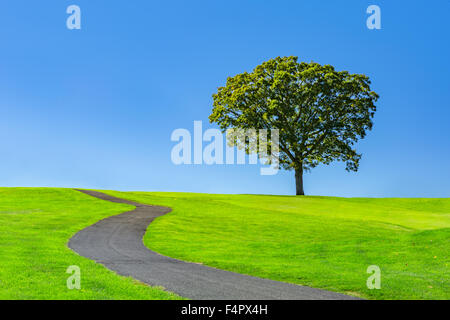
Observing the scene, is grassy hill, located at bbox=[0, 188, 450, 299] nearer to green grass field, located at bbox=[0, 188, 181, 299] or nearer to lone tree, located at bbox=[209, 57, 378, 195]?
green grass field, located at bbox=[0, 188, 181, 299]

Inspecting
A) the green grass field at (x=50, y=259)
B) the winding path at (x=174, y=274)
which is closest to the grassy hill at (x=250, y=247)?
the green grass field at (x=50, y=259)

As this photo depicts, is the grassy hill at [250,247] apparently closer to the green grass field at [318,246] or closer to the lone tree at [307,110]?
the green grass field at [318,246]

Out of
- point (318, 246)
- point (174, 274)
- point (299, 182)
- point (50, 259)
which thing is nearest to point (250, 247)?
point (318, 246)

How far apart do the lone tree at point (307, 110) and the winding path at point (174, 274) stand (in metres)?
38.6

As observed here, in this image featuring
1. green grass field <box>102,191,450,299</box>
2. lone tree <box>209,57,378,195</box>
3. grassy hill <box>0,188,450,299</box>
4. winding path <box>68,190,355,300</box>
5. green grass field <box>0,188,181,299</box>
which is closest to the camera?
green grass field <box>0,188,181,299</box>

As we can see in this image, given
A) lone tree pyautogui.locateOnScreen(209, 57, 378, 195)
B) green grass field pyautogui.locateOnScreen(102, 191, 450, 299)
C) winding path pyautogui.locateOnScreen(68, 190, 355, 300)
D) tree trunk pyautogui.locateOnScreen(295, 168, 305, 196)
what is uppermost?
lone tree pyautogui.locateOnScreen(209, 57, 378, 195)

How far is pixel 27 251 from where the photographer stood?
64.5ft

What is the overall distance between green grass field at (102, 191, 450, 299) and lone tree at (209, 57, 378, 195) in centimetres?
1875

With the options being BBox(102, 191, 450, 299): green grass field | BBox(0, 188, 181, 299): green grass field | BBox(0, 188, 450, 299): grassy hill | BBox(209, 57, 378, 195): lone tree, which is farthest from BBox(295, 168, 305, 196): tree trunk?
BBox(0, 188, 181, 299): green grass field

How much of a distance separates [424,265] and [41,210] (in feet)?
111

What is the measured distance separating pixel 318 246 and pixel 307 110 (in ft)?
133

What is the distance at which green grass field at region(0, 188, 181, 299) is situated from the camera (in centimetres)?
1188

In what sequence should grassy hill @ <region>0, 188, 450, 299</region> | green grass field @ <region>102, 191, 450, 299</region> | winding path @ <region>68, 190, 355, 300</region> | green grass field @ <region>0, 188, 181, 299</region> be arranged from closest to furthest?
green grass field @ <region>0, 188, 181, 299</region>, winding path @ <region>68, 190, 355, 300</region>, grassy hill @ <region>0, 188, 450, 299</region>, green grass field @ <region>102, 191, 450, 299</region>
